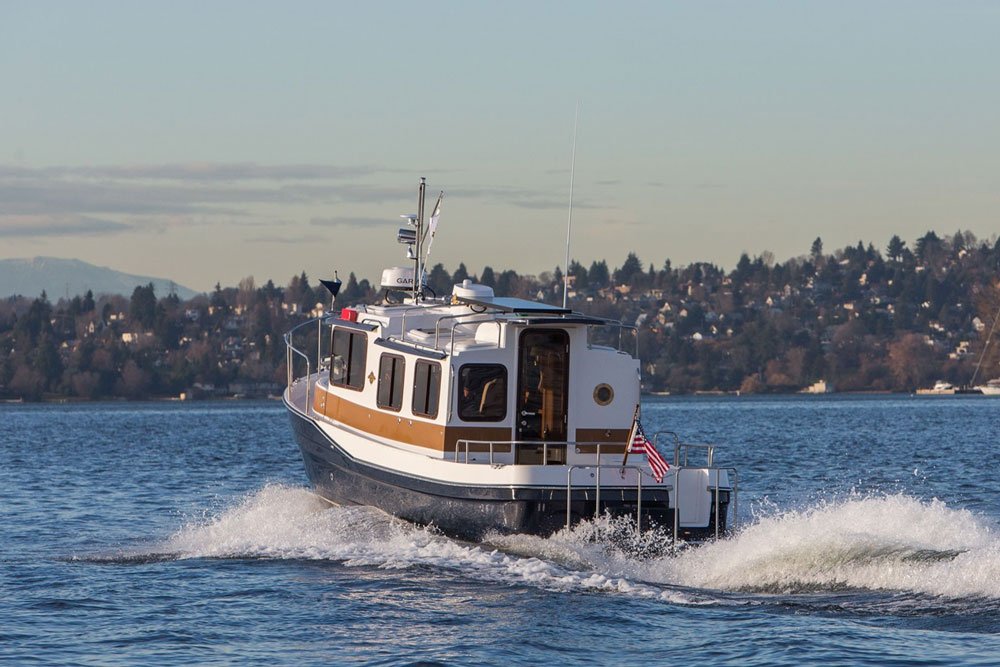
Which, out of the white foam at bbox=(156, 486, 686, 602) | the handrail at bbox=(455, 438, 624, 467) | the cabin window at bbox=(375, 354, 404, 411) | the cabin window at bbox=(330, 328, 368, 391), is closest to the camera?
the white foam at bbox=(156, 486, 686, 602)

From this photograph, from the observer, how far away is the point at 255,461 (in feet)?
144

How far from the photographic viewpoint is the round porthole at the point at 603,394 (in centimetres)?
1852

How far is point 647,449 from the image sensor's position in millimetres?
17578

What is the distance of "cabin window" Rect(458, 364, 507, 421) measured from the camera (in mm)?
18266

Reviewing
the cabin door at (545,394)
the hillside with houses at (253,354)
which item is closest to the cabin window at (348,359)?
the cabin door at (545,394)

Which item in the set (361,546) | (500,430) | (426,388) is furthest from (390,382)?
(361,546)

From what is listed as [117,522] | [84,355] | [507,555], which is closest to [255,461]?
[117,522]

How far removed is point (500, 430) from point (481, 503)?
4.17 feet

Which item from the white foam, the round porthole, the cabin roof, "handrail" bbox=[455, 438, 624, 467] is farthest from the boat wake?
the cabin roof

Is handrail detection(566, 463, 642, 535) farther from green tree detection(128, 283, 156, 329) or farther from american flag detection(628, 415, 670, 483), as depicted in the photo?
green tree detection(128, 283, 156, 329)

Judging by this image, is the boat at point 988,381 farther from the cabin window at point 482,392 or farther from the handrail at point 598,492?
the handrail at point 598,492

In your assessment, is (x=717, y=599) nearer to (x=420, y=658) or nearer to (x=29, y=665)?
(x=420, y=658)

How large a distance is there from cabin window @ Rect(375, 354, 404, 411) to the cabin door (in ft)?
6.33

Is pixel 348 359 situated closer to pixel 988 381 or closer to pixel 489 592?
pixel 489 592
